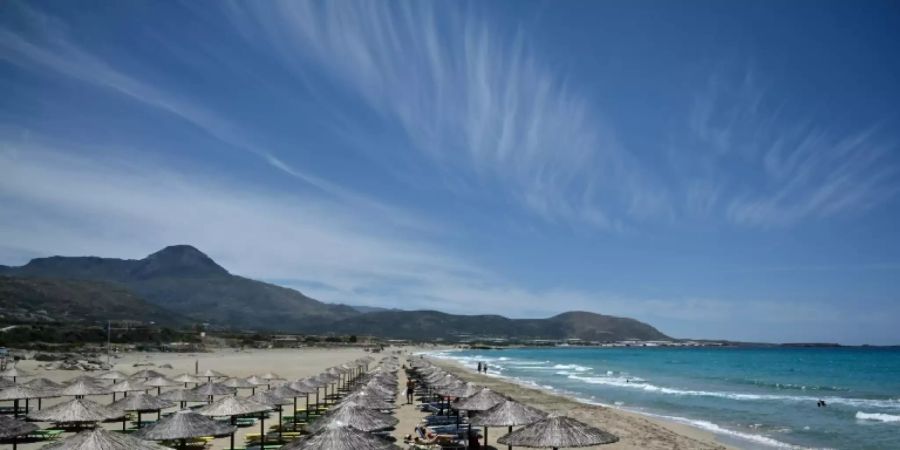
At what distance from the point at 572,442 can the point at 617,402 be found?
2339cm

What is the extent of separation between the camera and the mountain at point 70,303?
311 ft

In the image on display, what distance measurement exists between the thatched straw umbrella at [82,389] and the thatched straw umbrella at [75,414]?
6.17 metres

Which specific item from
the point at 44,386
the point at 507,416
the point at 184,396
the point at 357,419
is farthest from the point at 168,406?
the point at 507,416

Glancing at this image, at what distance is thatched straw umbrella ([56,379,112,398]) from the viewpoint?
22828 millimetres

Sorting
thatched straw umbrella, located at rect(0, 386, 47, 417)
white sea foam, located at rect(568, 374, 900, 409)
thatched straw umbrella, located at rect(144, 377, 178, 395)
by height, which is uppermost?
thatched straw umbrella, located at rect(0, 386, 47, 417)

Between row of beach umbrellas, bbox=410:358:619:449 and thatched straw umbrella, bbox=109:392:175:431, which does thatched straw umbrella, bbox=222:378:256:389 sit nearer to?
thatched straw umbrella, bbox=109:392:175:431

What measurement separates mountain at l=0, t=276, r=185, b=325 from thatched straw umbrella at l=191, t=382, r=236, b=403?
74.7 meters

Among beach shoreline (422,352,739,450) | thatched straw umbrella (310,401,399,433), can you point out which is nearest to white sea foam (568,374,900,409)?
beach shoreline (422,352,739,450)

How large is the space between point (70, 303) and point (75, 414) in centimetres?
11098

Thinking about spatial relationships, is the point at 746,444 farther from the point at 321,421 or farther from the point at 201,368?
the point at 201,368

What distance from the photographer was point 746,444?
2061 cm

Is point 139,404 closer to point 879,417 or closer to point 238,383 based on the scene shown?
point 238,383

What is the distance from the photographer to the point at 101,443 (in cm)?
1014

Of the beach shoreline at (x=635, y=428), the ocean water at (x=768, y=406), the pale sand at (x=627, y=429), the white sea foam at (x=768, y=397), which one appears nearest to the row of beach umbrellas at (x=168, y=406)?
the pale sand at (x=627, y=429)
